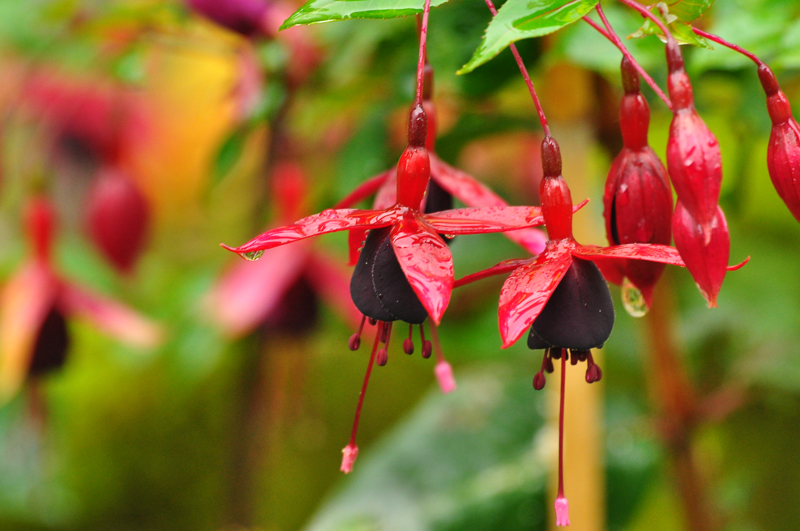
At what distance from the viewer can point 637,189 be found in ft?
0.81

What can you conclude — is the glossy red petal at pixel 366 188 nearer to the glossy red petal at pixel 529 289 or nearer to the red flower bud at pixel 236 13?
the glossy red petal at pixel 529 289

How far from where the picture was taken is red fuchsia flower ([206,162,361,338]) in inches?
23.9

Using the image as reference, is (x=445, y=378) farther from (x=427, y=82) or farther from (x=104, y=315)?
(x=104, y=315)

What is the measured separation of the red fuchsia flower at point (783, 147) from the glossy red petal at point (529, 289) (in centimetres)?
8

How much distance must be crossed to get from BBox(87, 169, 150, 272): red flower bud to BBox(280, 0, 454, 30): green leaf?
522 millimetres

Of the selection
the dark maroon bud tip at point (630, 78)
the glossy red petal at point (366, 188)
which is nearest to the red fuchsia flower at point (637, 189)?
the dark maroon bud tip at point (630, 78)

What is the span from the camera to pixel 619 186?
0.83ft

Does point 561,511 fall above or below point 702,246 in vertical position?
below

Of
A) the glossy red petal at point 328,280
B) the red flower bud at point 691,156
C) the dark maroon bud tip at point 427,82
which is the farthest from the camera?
the glossy red petal at point 328,280

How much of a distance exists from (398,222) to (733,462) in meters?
0.76

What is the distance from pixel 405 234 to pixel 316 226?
3cm

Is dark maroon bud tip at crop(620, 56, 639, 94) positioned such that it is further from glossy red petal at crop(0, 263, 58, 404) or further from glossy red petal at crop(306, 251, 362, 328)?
glossy red petal at crop(0, 263, 58, 404)

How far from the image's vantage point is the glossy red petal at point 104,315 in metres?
0.62

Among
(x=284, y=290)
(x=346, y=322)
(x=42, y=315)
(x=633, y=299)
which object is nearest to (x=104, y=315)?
(x=42, y=315)
